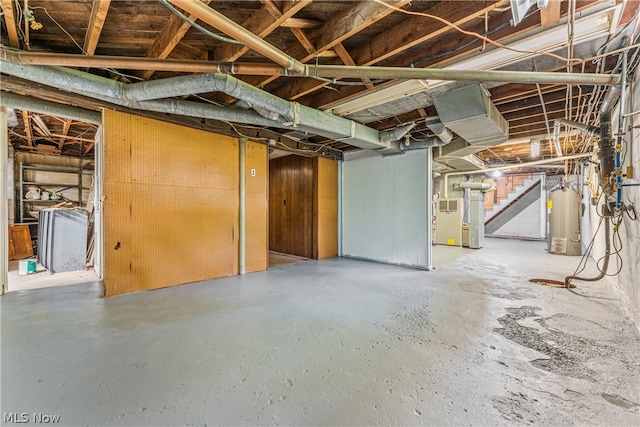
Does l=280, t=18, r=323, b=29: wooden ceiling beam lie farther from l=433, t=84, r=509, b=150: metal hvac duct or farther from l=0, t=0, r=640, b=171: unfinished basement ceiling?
l=433, t=84, r=509, b=150: metal hvac duct

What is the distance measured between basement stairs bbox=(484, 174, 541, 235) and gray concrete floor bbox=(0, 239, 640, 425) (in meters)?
7.35

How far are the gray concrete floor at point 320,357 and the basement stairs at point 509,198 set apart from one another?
735 cm

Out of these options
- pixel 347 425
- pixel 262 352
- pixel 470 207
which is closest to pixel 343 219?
pixel 470 207

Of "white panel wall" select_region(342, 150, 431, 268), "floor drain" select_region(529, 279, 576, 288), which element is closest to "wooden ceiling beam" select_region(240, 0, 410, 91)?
"white panel wall" select_region(342, 150, 431, 268)

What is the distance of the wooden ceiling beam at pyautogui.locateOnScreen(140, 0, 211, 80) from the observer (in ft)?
6.37

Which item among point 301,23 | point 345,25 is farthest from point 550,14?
point 301,23

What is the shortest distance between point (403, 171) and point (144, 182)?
403 cm

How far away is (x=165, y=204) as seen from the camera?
3432 millimetres

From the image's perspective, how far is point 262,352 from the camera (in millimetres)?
1883

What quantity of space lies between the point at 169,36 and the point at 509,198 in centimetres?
1130

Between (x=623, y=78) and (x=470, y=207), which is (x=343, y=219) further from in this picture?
(x=623, y=78)

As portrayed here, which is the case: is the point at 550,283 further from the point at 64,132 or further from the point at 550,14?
the point at 64,132

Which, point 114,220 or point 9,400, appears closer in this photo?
point 9,400

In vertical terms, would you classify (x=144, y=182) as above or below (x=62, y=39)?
below
